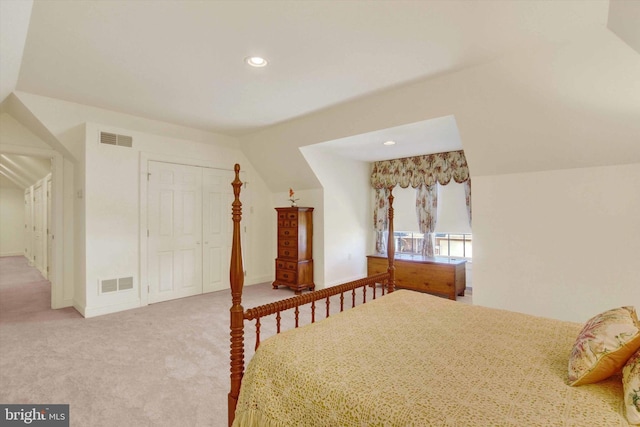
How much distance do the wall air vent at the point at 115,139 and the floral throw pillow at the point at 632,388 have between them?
5.19 metres

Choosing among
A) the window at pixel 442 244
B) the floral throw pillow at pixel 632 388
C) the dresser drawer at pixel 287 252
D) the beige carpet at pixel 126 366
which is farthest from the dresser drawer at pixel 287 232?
the floral throw pillow at pixel 632 388

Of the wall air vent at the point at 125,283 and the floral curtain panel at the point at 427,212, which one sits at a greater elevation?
the floral curtain panel at the point at 427,212

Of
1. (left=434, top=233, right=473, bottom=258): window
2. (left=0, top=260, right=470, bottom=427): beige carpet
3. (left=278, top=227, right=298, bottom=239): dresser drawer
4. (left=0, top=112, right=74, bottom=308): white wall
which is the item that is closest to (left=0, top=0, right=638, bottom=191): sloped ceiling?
(left=0, top=112, right=74, bottom=308): white wall

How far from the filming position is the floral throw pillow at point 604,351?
121cm

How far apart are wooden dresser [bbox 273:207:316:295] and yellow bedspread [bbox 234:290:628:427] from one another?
324 centimetres

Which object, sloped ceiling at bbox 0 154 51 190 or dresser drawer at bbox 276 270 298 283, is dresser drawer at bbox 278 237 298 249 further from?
sloped ceiling at bbox 0 154 51 190

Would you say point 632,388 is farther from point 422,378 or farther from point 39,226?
point 39,226

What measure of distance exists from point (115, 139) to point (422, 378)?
15.2ft

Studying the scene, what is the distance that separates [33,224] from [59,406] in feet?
26.6

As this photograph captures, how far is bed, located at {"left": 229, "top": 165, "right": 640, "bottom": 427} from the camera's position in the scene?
3.57 feet

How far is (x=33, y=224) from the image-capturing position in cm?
794

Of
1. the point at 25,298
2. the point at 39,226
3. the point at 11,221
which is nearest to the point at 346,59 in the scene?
the point at 25,298

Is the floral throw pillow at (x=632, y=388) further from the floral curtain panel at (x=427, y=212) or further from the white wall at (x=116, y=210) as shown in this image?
the white wall at (x=116, y=210)

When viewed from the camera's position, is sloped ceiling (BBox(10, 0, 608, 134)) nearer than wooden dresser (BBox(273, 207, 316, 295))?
Yes
